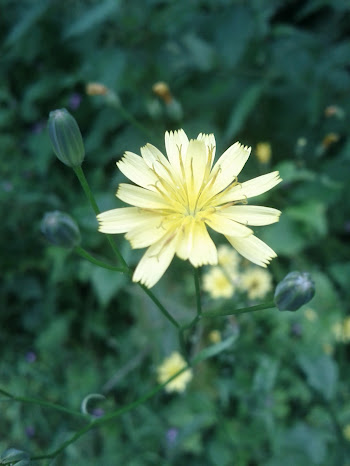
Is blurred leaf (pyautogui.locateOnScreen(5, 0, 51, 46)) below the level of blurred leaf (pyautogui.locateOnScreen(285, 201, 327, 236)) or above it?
above

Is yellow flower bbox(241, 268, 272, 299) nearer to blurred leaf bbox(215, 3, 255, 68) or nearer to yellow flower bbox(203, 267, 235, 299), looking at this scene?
yellow flower bbox(203, 267, 235, 299)

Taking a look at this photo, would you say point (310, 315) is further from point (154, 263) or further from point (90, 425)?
point (154, 263)

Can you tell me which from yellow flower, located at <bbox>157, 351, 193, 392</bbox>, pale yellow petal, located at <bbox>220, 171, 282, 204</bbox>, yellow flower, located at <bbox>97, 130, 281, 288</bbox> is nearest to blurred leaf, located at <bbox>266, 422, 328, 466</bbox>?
yellow flower, located at <bbox>157, 351, 193, 392</bbox>

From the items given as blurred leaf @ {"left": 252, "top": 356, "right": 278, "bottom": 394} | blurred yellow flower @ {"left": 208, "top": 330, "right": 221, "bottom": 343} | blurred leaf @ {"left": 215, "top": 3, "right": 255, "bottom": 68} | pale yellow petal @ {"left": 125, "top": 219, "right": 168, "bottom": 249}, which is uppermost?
blurred leaf @ {"left": 215, "top": 3, "right": 255, "bottom": 68}

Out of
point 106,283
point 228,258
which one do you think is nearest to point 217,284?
point 228,258

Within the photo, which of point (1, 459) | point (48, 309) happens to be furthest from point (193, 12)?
point (1, 459)

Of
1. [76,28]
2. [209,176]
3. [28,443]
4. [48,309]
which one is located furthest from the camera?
[48,309]

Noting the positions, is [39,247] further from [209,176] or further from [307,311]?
[209,176]
